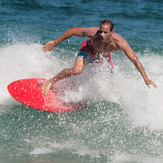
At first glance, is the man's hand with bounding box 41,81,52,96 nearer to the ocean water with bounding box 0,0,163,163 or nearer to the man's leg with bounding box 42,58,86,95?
the man's leg with bounding box 42,58,86,95

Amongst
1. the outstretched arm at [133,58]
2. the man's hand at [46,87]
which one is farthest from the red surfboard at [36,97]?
the outstretched arm at [133,58]

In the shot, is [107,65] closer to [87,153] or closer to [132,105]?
[132,105]

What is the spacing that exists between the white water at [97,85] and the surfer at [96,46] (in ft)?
1.39

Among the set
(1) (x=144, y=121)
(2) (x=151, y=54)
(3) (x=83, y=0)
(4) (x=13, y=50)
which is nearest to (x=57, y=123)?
(1) (x=144, y=121)

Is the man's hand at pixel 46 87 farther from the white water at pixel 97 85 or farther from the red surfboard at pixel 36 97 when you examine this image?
the white water at pixel 97 85

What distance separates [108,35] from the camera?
5.49m

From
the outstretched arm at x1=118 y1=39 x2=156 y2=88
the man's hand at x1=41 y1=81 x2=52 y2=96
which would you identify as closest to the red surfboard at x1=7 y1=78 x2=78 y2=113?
the man's hand at x1=41 y1=81 x2=52 y2=96

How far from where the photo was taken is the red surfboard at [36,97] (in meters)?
6.13

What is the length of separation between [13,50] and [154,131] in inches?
178

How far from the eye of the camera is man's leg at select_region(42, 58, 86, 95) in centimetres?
589

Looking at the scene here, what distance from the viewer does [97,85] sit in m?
6.79

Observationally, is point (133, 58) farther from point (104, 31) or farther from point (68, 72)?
point (68, 72)

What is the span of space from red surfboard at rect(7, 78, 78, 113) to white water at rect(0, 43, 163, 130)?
0.78 ft

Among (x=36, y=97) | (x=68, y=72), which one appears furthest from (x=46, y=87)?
(x=68, y=72)
